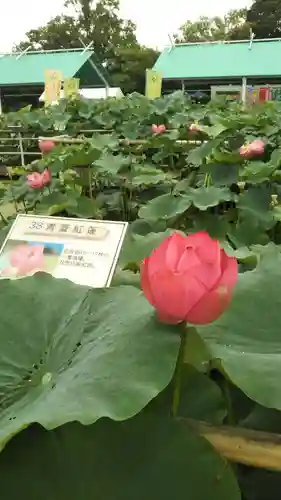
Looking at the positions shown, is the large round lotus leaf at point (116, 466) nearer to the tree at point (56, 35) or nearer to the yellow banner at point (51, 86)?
the yellow banner at point (51, 86)

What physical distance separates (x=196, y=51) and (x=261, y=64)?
7.42 feet

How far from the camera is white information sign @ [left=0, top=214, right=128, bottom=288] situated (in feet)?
2.50

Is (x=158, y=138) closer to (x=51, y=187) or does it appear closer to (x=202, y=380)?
(x=51, y=187)

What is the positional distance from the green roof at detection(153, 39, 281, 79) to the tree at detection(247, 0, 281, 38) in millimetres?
18717

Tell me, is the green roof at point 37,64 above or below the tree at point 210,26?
above

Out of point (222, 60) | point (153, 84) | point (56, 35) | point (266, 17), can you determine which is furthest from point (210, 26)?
point (153, 84)

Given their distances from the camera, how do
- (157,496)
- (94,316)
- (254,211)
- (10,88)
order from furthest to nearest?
(10,88)
(254,211)
(94,316)
(157,496)

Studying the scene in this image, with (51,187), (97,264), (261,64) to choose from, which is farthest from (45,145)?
(261,64)

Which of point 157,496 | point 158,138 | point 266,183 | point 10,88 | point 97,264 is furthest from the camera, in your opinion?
point 10,88

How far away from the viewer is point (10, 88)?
1595cm

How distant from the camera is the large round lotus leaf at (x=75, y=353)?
0.39 metres

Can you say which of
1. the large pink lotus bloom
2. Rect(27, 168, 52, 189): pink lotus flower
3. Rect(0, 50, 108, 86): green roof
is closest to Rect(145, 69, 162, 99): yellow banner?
Rect(27, 168, 52, 189): pink lotus flower

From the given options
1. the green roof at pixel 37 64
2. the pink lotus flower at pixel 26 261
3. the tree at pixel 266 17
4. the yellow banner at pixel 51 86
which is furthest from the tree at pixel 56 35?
the pink lotus flower at pixel 26 261

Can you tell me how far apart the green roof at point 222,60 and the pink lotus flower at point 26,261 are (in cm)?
1457
